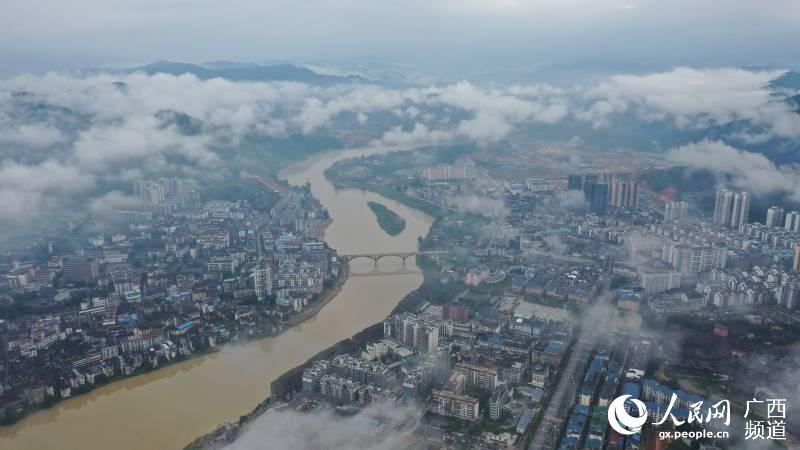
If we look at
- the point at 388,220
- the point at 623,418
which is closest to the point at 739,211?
the point at 388,220

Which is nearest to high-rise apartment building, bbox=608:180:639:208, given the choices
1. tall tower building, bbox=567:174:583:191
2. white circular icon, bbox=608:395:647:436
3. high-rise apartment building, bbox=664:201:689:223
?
tall tower building, bbox=567:174:583:191

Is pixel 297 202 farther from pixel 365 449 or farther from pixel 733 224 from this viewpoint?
pixel 365 449

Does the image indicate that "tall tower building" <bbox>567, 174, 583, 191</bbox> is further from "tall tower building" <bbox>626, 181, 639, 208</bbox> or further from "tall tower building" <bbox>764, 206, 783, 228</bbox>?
"tall tower building" <bbox>764, 206, 783, 228</bbox>

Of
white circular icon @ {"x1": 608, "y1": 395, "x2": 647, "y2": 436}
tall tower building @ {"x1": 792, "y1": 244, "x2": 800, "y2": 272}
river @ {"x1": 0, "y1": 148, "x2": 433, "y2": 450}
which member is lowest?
river @ {"x1": 0, "y1": 148, "x2": 433, "y2": 450}

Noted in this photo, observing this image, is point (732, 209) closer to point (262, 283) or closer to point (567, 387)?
point (567, 387)

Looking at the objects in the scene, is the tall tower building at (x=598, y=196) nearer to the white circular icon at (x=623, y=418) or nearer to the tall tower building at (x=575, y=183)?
the tall tower building at (x=575, y=183)

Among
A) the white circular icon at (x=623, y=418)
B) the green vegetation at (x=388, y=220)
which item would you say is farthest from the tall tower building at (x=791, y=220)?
the white circular icon at (x=623, y=418)
